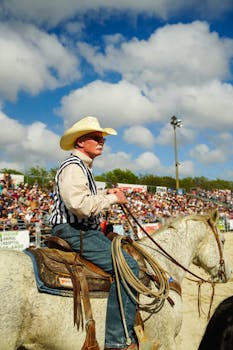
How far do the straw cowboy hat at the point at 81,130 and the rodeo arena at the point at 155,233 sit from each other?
928 millimetres

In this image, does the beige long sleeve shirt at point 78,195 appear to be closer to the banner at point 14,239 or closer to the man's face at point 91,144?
the man's face at point 91,144

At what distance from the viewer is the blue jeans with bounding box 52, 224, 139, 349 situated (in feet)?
9.54

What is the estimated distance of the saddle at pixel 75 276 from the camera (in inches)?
110

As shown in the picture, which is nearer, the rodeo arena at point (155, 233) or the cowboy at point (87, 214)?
the cowboy at point (87, 214)

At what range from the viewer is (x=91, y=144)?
3.32 m

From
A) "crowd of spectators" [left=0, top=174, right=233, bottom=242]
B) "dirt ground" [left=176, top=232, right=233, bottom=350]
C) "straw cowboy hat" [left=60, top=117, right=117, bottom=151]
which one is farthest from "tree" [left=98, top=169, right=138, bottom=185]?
"straw cowboy hat" [left=60, top=117, right=117, bottom=151]

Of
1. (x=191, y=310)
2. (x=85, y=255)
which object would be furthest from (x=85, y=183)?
(x=191, y=310)

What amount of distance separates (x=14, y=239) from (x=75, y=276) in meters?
9.48

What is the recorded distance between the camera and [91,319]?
283cm

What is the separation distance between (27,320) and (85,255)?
0.74 metres

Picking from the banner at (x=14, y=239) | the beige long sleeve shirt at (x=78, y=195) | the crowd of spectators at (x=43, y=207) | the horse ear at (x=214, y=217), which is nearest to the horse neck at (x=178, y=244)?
the horse ear at (x=214, y=217)

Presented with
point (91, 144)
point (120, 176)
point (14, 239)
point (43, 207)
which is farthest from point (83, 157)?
point (120, 176)

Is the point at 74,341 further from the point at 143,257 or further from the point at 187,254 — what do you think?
the point at 187,254

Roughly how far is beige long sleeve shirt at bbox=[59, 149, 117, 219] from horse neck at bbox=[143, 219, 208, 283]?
1217 millimetres
